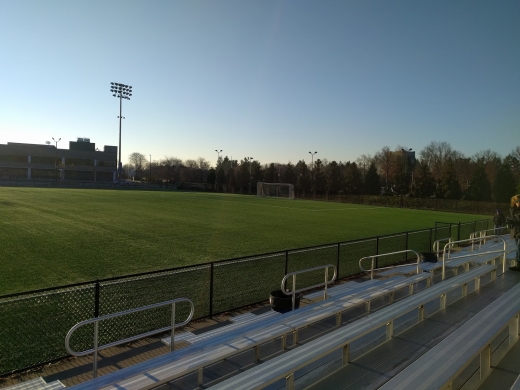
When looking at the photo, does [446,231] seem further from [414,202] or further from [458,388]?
[414,202]

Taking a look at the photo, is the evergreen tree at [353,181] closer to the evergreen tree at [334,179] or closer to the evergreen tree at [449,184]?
the evergreen tree at [334,179]

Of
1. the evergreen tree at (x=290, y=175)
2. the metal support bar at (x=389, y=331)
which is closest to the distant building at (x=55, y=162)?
the evergreen tree at (x=290, y=175)

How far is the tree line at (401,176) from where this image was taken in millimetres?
52303

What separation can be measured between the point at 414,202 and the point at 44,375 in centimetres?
5258

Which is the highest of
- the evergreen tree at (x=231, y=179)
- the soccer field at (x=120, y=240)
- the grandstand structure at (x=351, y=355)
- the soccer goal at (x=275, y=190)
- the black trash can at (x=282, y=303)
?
the evergreen tree at (x=231, y=179)

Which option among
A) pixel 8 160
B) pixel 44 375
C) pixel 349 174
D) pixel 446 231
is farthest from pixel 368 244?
pixel 8 160

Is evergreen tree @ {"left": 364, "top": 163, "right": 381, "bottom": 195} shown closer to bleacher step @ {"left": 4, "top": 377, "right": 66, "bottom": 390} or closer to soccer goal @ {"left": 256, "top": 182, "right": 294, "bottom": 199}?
soccer goal @ {"left": 256, "top": 182, "right": 294, "bottom": 199}

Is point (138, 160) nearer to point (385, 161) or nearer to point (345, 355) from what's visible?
point (385, 161)

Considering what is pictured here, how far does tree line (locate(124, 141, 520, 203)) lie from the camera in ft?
172

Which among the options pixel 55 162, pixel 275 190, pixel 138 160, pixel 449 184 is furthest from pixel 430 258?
pixel 138 160

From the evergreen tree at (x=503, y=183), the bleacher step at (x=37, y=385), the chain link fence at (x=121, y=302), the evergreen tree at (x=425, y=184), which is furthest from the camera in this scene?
→ the evergreen tree at (x=425, y=184)

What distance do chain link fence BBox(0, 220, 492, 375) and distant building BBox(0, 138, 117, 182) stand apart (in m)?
87.9

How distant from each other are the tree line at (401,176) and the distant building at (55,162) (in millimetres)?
29861

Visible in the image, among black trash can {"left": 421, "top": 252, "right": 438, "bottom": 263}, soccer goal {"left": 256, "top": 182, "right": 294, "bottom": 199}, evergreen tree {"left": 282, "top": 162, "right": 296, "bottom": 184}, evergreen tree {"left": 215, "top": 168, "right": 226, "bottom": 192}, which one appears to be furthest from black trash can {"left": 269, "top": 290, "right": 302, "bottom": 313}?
evergreen tree {"left": 215, "top": 168, "right": 226, "bottom": 192}
